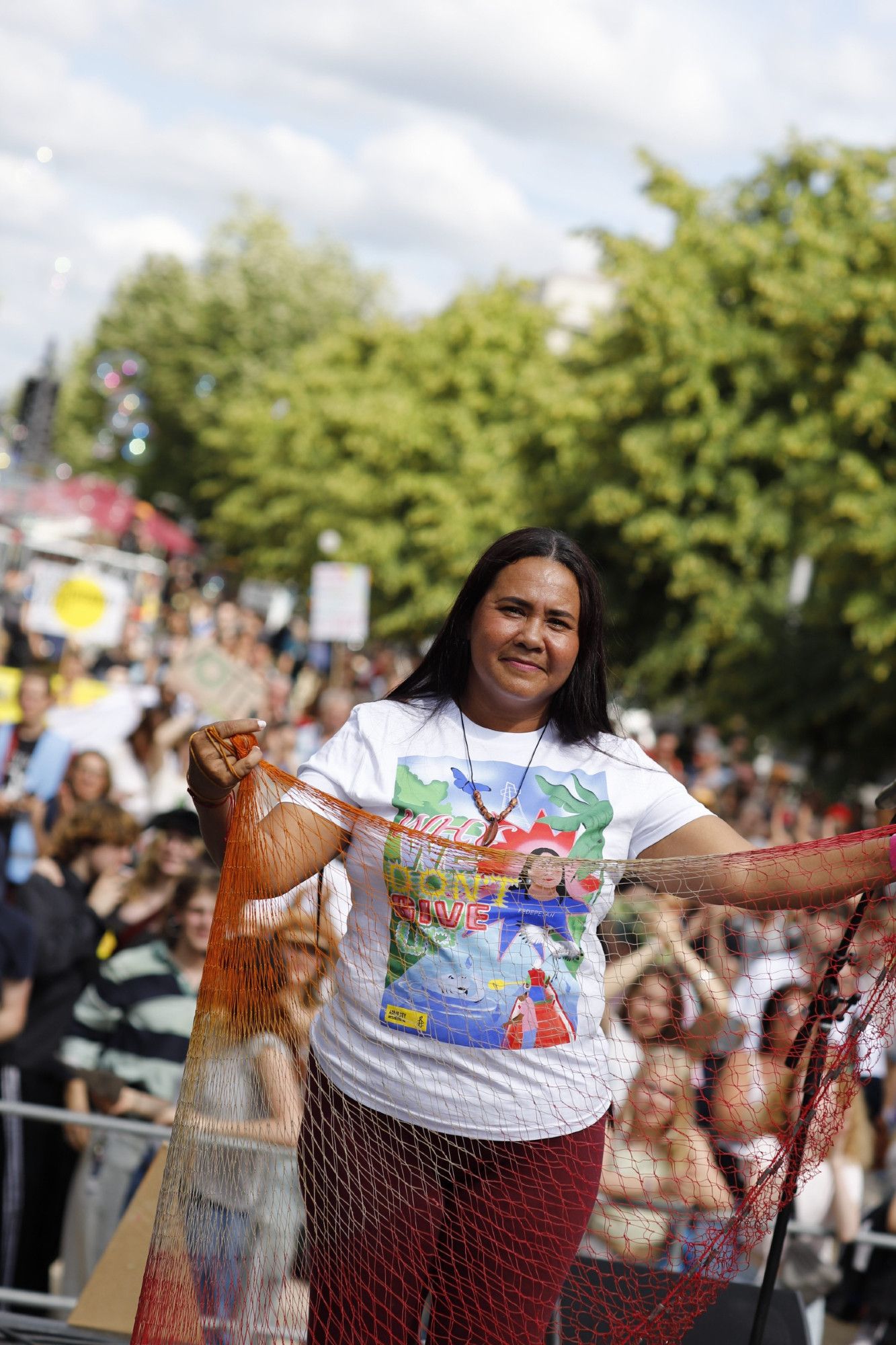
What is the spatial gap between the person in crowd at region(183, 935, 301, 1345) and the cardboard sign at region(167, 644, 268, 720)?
585 centimetres

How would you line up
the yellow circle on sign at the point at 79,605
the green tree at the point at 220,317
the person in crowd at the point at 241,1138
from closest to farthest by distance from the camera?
the person in crowd at the point at 241,1138 → the yellow circle on sign at the point at 79,605 → the green tree at the point at 220,317

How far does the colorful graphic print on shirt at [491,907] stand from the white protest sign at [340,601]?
12441 millimetres

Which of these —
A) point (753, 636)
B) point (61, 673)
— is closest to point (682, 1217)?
point (61, 673)

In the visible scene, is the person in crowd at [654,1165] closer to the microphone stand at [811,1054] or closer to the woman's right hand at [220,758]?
the microphone stand at [811,1054]

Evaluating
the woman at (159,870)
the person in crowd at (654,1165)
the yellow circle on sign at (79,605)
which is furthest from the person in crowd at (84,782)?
the yellow circle on sign at (79,605)

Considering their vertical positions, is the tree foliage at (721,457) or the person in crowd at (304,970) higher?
the tree foliage at (721,457)

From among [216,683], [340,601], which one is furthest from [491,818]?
[340,601]

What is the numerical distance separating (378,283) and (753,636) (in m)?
40.6

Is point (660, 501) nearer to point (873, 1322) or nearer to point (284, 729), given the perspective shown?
point (284, 729)

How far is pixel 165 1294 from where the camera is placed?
2.51 m

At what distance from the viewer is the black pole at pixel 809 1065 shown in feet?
8.43

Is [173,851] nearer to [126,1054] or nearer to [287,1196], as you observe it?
[126,1054]

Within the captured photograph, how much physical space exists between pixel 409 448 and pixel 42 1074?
2683 cm

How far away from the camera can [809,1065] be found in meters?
2.64
